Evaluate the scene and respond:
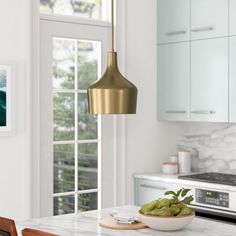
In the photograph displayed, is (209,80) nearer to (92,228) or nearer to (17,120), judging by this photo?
(17,120)

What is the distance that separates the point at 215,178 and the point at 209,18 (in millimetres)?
1290

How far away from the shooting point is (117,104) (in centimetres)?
243

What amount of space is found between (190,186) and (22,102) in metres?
1.45

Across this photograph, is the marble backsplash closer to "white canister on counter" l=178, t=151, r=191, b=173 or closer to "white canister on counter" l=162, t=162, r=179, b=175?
"white canister on counter" l=178, t=151, r=191, b=173

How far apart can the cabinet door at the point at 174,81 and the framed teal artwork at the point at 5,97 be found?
4.86 feet

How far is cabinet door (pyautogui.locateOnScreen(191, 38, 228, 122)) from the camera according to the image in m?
4.37

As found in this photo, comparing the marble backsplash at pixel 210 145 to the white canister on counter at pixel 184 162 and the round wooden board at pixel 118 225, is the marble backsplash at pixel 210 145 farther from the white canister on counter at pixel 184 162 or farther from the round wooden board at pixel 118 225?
the round wooden board at pixel 118 225

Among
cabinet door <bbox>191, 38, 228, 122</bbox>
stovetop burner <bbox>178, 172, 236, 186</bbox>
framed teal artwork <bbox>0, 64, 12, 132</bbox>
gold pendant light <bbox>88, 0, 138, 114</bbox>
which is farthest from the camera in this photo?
cabinet door <bbox>191, 38, 228, 122</bbox>

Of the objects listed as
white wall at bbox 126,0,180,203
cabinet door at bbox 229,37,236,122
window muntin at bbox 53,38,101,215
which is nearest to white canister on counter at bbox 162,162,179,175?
white wall at bbox 126,0,180,203

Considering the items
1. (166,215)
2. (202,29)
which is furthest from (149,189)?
(166,215)

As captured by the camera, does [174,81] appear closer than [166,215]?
No

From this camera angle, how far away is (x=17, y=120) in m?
4.06

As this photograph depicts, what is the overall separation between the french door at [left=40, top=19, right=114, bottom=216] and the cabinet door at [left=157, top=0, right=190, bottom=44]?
53cm

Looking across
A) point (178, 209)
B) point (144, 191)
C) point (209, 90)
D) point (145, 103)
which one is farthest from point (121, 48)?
point (178, 209)
